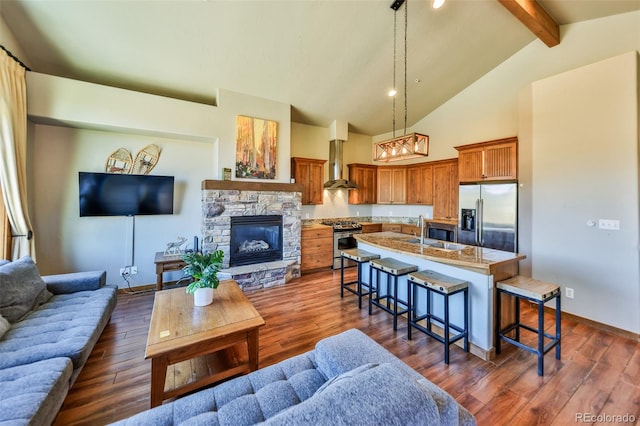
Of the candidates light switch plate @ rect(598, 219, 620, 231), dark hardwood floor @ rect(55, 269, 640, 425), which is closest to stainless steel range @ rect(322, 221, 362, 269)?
dark hardwood floor @ rect(55, 269, 640, 425)

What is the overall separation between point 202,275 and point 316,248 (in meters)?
3.10

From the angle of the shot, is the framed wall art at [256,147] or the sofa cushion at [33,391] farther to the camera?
the framed wall art at [256,147]

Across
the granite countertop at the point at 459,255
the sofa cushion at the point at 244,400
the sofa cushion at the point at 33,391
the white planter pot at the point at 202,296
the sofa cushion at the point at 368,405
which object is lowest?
the sofa cushion at the point at 33,391

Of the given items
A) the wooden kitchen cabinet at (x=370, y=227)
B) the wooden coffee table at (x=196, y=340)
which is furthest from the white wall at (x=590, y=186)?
the wooden coffee table at (x=196, y=340)

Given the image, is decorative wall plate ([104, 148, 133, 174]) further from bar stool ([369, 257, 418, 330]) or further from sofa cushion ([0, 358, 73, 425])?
bar stool ([369, 257, 418, 330])

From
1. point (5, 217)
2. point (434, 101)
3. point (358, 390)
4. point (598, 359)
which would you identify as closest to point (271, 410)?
point (358, 390)

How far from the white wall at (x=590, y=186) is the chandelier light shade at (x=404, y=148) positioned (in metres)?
1.90

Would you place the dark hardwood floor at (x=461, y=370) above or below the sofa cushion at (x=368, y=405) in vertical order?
below

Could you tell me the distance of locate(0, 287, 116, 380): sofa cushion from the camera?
175 cm

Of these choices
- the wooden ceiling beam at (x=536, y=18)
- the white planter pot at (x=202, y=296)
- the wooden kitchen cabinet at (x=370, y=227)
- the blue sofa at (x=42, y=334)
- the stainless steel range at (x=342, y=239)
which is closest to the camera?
the blue sofa at (x=42, y=334)

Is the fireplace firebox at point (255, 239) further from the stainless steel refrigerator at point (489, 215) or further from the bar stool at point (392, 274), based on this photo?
the stainless steel refrigerator at point (489, 215)

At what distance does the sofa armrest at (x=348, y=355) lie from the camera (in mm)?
1400

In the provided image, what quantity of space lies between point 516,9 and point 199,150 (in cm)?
505

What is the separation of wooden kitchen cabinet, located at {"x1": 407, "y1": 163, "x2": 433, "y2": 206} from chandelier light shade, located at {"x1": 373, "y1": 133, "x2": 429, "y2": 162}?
116 inches
